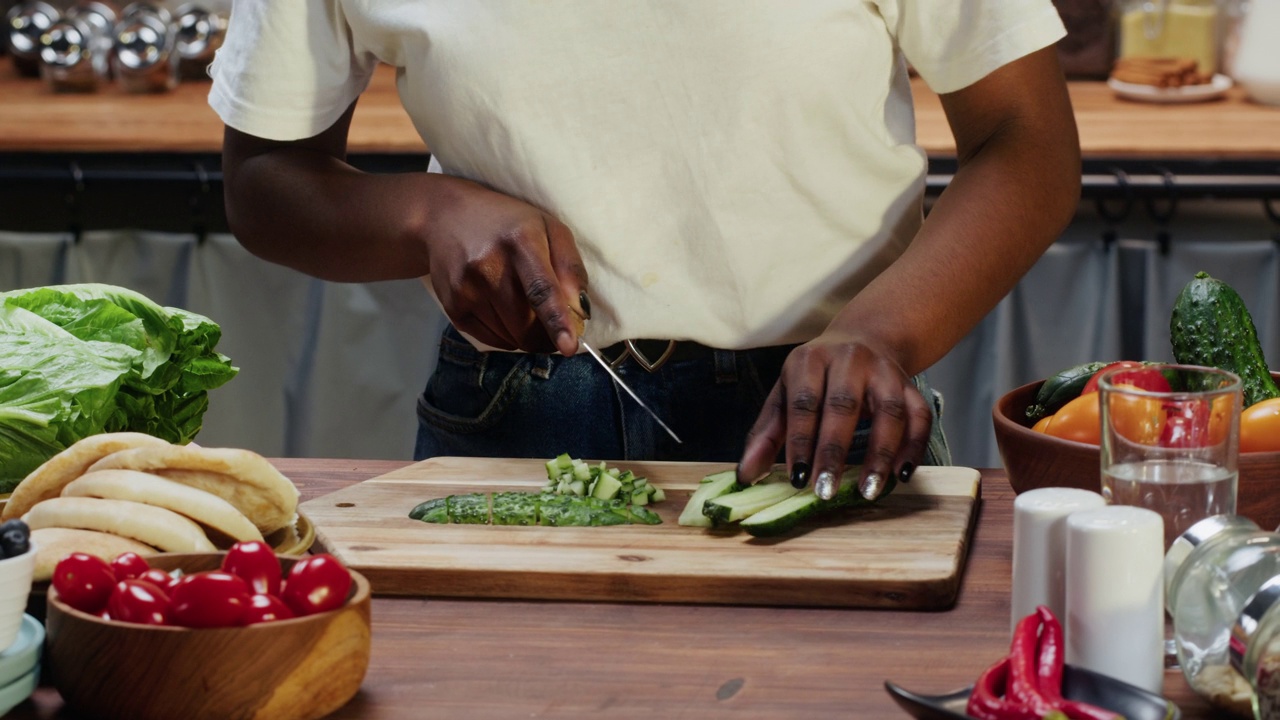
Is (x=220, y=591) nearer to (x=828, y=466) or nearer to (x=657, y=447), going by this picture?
(x=828, y=466)

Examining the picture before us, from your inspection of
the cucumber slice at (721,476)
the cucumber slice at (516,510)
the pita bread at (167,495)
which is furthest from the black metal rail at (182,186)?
the pita bread at (167,495)

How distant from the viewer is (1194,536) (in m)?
A: 0.95

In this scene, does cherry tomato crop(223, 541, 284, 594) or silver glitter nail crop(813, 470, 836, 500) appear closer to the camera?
cherry tomato crop(223, 541, 284, 594)

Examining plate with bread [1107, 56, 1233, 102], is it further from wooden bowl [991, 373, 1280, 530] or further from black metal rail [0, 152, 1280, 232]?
wooden bowl [991, 373, 1280, 530]

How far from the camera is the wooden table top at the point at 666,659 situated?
0.91 meters

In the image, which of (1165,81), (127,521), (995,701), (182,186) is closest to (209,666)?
(127,521)

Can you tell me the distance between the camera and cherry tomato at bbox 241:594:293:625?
0.88 m

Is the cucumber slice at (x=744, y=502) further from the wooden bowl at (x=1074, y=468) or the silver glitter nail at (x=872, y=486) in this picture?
the wooden bowl at (x=1074, y=468)

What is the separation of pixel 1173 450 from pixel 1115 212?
176 centimetres

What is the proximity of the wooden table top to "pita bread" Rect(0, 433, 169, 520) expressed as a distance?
22 cm

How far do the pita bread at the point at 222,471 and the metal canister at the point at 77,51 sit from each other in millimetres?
2347

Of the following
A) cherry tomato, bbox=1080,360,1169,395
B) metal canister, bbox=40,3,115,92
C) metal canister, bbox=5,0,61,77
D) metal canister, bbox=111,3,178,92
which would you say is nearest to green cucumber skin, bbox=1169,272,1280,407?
cherry tomato, bbox=1080,360,1169,395

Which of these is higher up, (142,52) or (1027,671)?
(1027,671)

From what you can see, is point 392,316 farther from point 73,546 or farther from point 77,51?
point 73,546
